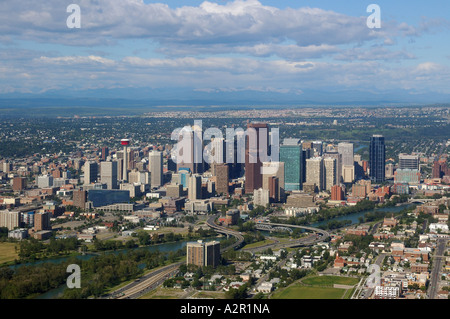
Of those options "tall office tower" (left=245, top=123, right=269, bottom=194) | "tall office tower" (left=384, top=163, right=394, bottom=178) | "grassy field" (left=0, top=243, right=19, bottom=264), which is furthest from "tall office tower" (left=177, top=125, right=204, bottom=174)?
"grassy field" (left=0, top=243, right=19, bottom=264)

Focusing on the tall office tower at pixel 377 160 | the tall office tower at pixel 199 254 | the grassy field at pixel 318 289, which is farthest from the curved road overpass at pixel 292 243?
the tall office tower at pixel 377 160

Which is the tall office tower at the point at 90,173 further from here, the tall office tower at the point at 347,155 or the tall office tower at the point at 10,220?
the tall office tower at the point at 347,155

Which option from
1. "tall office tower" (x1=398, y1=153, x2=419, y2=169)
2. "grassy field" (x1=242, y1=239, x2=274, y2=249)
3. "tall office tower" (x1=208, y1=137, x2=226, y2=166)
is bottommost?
"grassy field" (x1=242, y1=239, x2=274, y2=249)

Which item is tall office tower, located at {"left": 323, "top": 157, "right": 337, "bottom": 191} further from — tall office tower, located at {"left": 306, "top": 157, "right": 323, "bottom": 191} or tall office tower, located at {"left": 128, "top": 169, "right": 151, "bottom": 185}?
tall office tower, located at {"left": 128, "top": 169, "right": 151, "bottom": 185}

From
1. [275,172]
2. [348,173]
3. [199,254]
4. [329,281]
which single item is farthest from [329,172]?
[329,281]

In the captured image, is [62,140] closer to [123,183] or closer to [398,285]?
[123,183]
